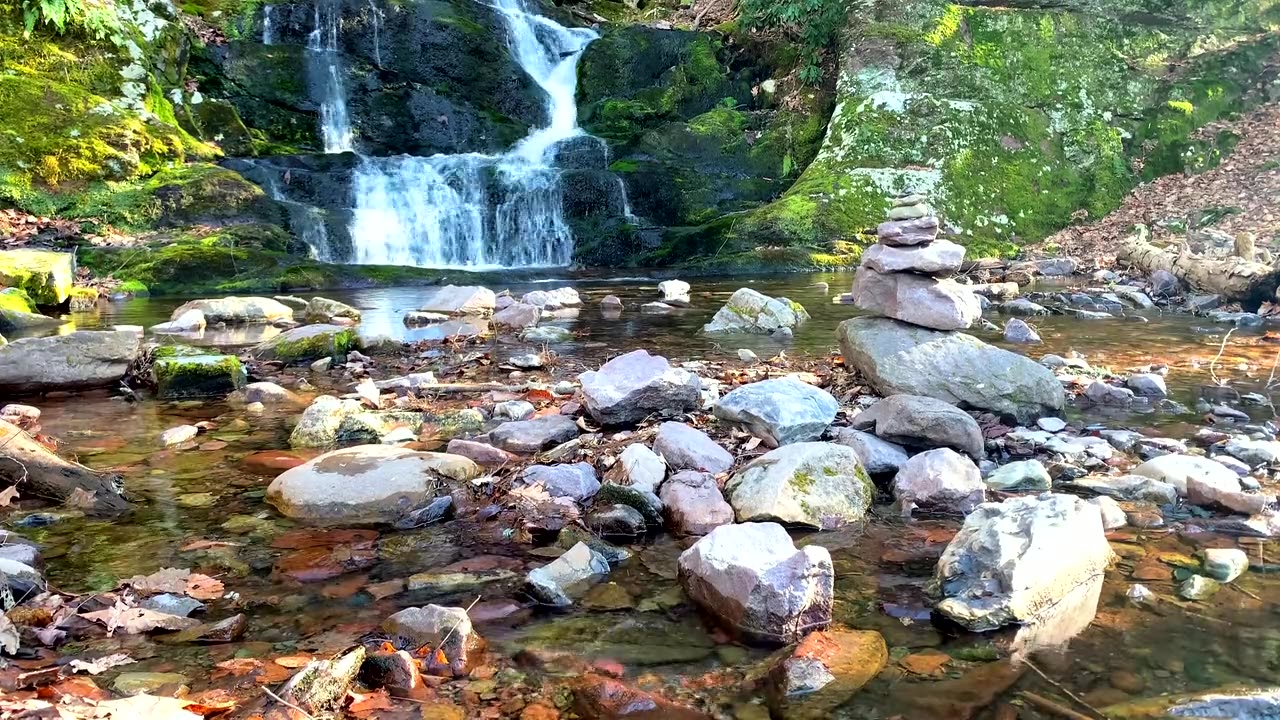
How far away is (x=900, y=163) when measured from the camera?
18.2 m

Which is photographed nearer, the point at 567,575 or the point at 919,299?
the point at 567,575

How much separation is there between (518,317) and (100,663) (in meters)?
7.63

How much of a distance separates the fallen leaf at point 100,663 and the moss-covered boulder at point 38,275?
438 inches

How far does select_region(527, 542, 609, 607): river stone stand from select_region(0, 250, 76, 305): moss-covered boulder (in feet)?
37.6

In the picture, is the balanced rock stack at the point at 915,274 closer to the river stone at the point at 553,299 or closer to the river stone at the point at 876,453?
the river stone at the point at 876,453

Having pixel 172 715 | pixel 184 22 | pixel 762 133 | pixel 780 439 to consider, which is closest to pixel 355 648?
pixel 172 715

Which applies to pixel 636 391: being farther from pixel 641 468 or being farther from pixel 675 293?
pixel 675 293

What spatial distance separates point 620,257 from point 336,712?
16354 mm

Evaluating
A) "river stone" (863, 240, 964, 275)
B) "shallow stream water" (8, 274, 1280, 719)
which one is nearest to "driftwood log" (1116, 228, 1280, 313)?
"shallow stream water" (8, 274, 1280, 719)

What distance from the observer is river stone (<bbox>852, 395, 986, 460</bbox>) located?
430cm

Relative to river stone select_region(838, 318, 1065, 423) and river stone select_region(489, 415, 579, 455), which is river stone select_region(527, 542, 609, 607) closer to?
river stone select_region(489, 415, 579, 455)

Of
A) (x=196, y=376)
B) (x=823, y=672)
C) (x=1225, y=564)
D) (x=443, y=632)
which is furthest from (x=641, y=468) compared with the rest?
(x=196, y=376)

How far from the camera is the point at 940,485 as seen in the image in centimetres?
381

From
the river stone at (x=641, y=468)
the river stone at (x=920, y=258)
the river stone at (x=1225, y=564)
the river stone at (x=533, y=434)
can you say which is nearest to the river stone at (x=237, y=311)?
the river stone at (x=533, y=434)
